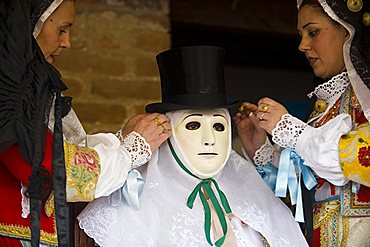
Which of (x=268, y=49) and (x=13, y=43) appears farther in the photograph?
(x=268, y=49)

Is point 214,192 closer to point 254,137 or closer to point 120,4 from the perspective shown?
point 254,137

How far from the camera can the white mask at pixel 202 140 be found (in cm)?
233

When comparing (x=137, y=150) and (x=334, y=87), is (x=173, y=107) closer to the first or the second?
(x=137, y=150)

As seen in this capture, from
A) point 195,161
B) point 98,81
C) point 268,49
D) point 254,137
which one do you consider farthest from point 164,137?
point 268,49

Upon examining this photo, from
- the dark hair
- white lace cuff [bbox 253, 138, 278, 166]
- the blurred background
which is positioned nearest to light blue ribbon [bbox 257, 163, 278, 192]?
white lace cuff [bbox 253, 138, 278, 166]

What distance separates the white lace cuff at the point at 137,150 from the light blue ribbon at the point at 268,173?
1.50 feet

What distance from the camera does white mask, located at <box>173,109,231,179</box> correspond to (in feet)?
7.64

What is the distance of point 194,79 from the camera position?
2.37m

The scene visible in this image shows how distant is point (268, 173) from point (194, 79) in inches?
17.3

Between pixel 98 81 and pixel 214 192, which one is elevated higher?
pixel 98 81

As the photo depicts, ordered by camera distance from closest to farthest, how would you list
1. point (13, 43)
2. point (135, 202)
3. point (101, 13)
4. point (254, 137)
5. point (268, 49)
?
point (13, 43) < point (135, 202) < point (254, 137) < point (101, 13) < point (268, 49)

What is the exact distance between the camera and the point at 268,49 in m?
4.67

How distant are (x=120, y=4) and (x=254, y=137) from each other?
1507mm

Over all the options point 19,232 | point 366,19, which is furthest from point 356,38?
point 19,232
